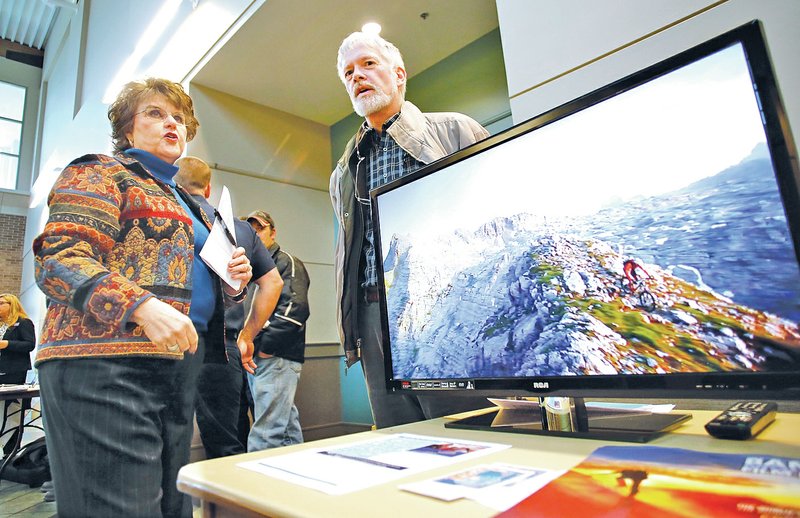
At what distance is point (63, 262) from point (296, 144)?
3252mm

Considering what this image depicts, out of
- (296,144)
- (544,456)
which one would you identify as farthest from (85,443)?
(296,144)

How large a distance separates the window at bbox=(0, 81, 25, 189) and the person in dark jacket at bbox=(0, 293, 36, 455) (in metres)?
5.55

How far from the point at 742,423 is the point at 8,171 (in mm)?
10117

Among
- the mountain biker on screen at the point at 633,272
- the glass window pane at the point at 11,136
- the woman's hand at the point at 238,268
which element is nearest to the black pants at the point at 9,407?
the woman's hand at the point at 238,268

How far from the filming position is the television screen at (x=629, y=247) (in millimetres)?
510

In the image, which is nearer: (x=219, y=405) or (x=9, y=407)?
(x=219, y=405)

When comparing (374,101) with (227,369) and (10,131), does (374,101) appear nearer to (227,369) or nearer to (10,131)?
(227,369)

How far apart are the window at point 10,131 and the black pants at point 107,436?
9067 mm

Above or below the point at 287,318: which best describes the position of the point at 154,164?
above

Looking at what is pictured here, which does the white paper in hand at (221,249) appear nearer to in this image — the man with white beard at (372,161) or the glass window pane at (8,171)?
the man with white beard at (372,161)

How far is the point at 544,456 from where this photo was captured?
55 cm

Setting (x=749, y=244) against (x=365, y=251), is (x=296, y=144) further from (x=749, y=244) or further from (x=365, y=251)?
(x=749, y=244)

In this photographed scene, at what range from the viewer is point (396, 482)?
1.57 ft

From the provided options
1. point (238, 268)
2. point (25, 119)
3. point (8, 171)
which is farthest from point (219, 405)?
point (25, 119)
